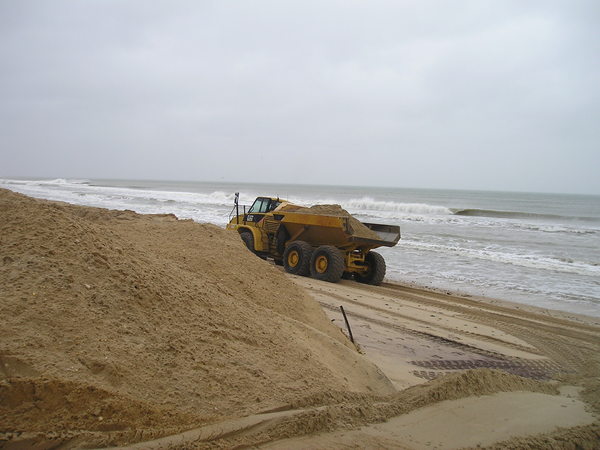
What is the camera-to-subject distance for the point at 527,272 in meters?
14.5

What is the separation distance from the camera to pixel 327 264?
1166 cm

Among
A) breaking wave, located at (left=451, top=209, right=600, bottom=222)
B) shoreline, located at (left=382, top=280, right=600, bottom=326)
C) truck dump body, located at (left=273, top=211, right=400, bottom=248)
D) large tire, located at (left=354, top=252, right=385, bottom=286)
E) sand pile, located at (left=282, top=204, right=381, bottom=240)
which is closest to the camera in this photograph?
shoreline, located at (left=382, top=280, right=600, bottom=326)

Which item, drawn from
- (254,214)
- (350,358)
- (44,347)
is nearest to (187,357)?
(44,347)

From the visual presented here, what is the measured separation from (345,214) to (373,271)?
158 centimetres

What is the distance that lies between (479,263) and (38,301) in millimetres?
14711

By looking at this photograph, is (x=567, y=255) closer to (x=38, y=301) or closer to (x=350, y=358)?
(x=350, y=358)

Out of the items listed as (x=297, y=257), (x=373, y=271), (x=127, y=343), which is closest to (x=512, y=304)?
(x=373, y=271)

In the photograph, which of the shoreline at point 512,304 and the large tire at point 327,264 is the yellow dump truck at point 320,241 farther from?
the shoreline at point 512,304

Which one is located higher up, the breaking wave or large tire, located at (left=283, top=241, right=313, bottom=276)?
the breaking wave

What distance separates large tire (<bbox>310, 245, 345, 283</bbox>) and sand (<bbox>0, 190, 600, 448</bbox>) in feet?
18.1

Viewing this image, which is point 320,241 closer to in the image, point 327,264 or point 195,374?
A: point 327,264

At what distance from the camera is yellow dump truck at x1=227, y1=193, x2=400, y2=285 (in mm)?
11664

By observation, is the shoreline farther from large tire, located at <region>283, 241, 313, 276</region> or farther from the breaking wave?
the breaking wave

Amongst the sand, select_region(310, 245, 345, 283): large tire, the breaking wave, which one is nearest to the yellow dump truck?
select_region(310, 245, 345, 283): large tire
